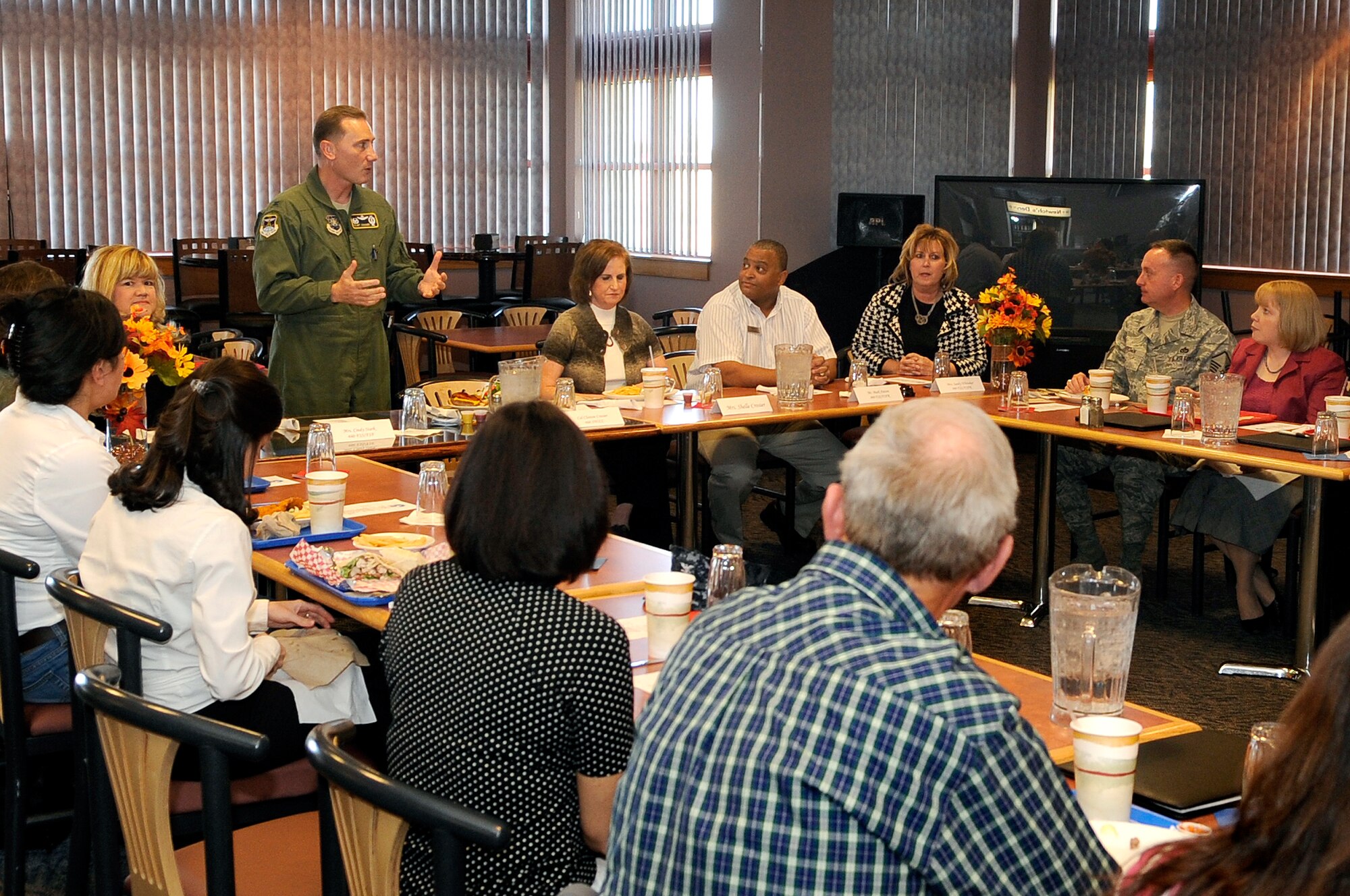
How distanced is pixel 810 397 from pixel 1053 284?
387 cm

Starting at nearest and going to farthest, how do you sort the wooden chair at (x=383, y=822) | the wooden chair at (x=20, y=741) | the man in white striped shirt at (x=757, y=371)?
the wooden chair at (x=383, y=822)
the wooden chair at (x=20, y=741)
the man in white striped shirt at (x=757, y=371)

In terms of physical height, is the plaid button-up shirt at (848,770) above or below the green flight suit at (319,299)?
below

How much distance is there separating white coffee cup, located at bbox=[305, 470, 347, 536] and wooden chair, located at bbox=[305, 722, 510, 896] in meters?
1.55

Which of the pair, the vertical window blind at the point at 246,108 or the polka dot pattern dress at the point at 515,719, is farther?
the vertical window blind at the point at 246,108

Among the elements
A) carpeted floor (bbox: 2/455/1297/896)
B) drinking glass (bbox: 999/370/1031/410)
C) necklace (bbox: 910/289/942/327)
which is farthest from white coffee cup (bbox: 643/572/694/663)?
necklace (bbox: 910/289/942/327)

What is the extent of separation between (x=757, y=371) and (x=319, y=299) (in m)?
1.71

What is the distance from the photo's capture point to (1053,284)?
866 centimetres

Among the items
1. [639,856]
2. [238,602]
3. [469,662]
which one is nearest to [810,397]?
[238,602]

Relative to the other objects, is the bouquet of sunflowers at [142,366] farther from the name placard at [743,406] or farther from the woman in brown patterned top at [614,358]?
the name placard at [743,406]

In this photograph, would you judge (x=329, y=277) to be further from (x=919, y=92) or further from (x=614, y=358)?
(x=919, y=92)

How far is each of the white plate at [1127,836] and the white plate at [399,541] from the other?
1769 millimetres

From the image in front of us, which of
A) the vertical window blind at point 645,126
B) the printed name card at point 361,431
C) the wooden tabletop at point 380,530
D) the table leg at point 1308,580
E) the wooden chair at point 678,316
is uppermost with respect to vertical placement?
the vertical window blind at point 645,126

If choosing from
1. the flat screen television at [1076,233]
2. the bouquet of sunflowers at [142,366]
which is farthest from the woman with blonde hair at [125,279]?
the flat screen television at [1076,233]

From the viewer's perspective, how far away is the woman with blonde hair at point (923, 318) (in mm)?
5902
